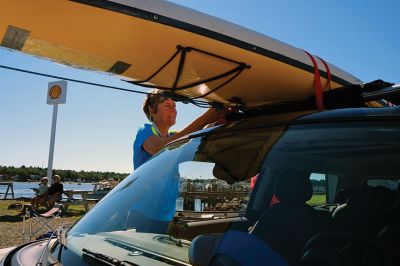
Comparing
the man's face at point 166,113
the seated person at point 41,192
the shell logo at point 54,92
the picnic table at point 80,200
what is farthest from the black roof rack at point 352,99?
the shell logo at point 54,92

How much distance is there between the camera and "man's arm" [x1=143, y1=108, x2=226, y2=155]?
314 centimetres

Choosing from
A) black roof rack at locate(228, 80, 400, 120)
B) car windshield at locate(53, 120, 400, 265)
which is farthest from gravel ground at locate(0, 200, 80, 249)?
black roof rack at locate(228, 80, 400, 120)

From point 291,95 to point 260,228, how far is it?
4.95 ft

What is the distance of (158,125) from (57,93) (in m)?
14.2

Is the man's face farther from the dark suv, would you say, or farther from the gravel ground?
the gravel ground

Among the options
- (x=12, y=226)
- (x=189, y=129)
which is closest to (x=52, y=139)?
(x=12, y=226)

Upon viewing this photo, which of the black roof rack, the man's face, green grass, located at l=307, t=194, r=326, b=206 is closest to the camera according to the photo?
green grass, located at l=307, t=194, r=326, b=206

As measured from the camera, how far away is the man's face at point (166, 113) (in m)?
3.59

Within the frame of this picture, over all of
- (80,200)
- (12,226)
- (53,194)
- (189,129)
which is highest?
(189,129)

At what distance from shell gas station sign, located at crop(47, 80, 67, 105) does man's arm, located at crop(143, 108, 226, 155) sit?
1428 cm

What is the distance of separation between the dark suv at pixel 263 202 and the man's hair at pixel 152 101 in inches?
40.9

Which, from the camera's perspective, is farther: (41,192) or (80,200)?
(41,192)

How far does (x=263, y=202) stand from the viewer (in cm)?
189

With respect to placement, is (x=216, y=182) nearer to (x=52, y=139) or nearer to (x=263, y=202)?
(x=263, y=202)
